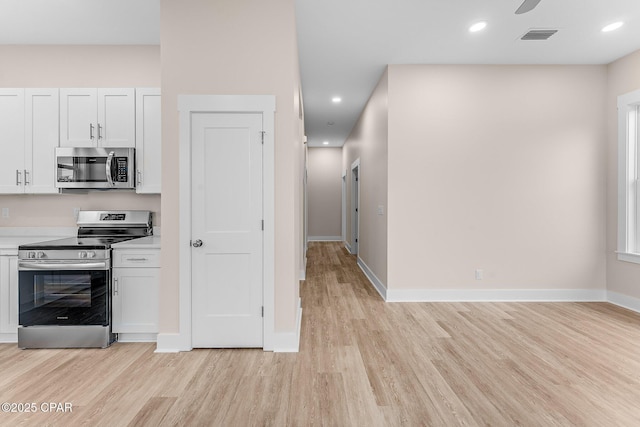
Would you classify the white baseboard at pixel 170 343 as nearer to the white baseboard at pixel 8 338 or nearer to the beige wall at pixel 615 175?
the white baseboard at pixel 8 338

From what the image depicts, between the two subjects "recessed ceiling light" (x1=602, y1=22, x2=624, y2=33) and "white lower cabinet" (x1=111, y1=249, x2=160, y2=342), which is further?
"recessed ceiling light" (x1=602, y1=22, x2=624, y2=33)

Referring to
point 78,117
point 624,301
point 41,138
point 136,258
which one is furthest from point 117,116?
point 624,301

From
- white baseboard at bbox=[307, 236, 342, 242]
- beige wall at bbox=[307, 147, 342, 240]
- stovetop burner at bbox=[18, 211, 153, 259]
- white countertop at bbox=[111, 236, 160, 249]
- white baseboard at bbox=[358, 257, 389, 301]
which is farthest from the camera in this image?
white baseboard at bbox=[307, 236, 342, 242]

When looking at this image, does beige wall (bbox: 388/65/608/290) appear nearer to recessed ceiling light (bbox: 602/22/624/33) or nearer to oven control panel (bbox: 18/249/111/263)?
recessed ceiling light (bbox: 602/22/624/33)

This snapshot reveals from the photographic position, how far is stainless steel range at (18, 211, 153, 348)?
2828 millimetres

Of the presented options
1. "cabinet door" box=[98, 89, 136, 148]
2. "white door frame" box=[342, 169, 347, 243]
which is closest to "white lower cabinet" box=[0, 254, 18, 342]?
"cabinet door" box=[98, 89, 136, 148]

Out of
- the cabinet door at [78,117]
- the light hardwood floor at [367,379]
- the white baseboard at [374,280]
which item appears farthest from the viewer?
the white baseboard at [374,280]

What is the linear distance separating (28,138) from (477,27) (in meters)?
4.74

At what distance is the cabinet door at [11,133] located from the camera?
11.2ft

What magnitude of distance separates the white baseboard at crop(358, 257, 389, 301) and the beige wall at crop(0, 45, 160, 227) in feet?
9.58

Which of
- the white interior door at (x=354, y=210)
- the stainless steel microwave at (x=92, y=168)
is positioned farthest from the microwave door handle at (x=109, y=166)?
the white interior door at (x=354, y=210)

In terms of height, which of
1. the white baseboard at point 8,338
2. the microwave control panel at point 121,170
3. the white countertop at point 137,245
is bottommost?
the white baseboard at point 8,338

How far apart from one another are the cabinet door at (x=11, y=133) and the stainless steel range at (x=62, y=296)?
1.16 metres

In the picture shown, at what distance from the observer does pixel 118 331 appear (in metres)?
2.93
